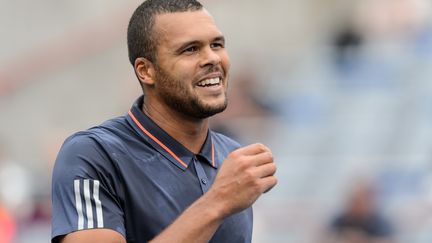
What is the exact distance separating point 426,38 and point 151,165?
820 cm

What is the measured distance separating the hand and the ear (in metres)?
Answer: 0.56

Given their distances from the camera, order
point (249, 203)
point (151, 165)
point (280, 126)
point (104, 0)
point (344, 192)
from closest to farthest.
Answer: point (249, 203) → point (151, 165) → point (344, 192) → point (280, 126) → point (104, 0)

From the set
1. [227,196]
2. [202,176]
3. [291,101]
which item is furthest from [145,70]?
[291,101]

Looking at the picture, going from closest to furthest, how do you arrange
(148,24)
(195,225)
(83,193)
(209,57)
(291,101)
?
1. (195,225)
2. (83,193)
3. (209,57)
4. (148,24)
5. (291,101)

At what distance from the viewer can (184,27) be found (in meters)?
3.44

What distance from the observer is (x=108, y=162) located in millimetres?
3250

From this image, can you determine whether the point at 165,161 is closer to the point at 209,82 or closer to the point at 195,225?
the point at 209,82

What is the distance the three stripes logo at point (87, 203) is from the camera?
123 inches

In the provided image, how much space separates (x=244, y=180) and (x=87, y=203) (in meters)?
0.48

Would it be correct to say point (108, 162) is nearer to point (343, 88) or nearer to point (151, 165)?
point (151, 165)

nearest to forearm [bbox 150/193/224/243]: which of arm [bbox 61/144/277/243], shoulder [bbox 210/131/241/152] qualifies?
arm [bbox 61/144/277/243]

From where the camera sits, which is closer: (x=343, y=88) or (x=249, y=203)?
(x=249, y=203)

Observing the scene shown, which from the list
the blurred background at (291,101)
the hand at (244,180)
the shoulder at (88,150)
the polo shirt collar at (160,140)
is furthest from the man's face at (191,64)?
the blurred background at (291,101)

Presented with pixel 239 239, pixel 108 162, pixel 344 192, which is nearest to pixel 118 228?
pixel 108 162
